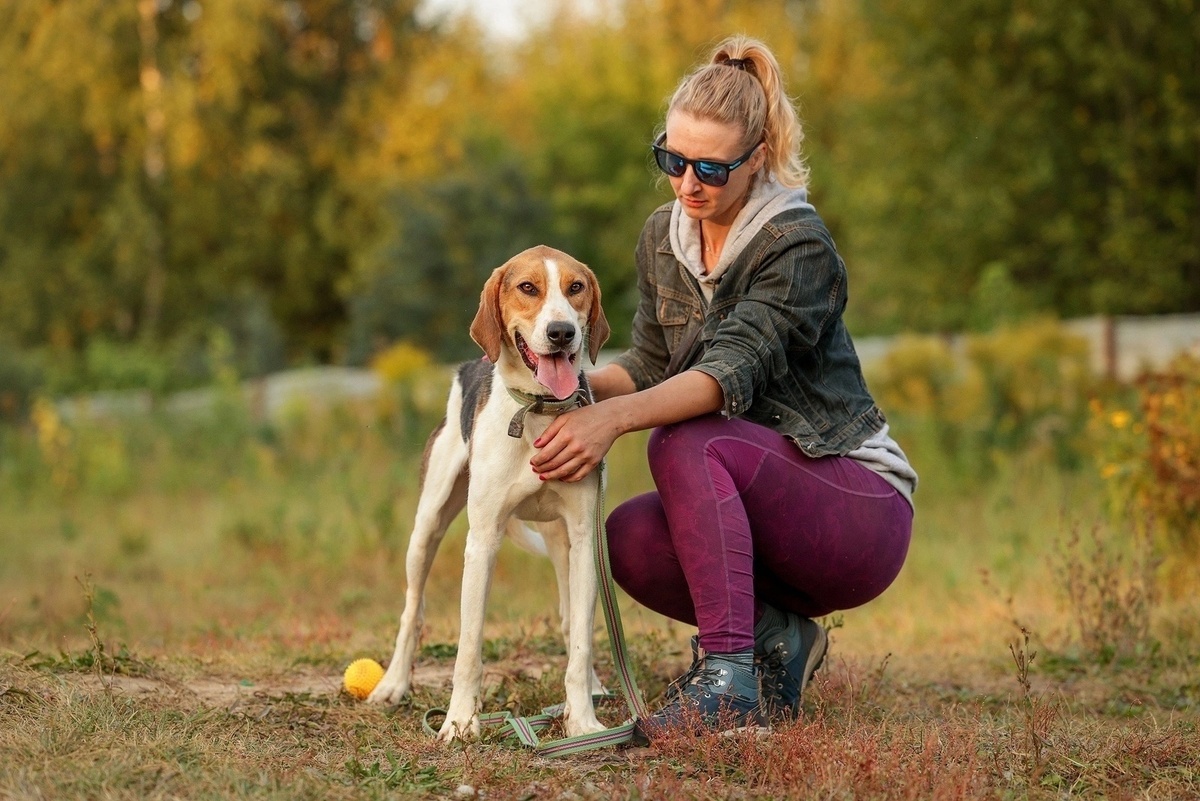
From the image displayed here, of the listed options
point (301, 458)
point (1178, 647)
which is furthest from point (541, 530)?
point (301, 458)

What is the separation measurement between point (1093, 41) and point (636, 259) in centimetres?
1333

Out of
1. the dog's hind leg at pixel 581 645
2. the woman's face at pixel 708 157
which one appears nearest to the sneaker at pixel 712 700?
the dog's hind leg at pixel 581 645

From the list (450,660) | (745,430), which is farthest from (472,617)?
(450,660)

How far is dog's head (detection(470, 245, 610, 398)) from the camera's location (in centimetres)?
382

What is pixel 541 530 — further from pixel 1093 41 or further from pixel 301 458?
pixel 1093 41

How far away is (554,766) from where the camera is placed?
11.8ft

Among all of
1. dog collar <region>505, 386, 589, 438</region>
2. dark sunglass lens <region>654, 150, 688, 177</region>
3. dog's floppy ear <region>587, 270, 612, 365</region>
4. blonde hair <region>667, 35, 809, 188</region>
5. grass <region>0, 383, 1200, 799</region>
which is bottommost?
grass <region>0, 383, 1200, 799</region>

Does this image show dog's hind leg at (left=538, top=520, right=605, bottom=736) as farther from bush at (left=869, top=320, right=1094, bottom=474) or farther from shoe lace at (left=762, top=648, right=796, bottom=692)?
bush at (left=869, top=320, right=1094, bottom=474)

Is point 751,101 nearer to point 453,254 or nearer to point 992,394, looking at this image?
point 992,394

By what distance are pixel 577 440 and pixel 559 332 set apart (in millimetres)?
306

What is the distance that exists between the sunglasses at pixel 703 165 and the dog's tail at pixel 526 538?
4.18 feet

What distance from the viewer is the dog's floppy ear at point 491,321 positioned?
393 centimetres

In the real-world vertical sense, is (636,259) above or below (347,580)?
above

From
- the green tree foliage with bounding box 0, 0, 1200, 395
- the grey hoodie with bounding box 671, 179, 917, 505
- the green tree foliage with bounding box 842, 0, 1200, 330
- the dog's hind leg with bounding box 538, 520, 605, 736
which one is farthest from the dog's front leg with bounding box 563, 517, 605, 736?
the green tree foliage with bounding box 842, 0, 1200, 330
